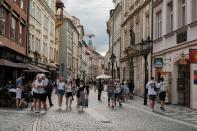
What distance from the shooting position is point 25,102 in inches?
932

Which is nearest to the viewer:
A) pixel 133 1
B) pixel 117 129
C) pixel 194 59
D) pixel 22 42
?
pixel 117 129

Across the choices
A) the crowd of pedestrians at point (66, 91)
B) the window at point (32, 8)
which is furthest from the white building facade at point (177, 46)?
the window at point (32, 8)

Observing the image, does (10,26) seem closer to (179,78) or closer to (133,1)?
(179,78)

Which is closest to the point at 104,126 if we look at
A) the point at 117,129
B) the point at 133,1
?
the point at 117,129

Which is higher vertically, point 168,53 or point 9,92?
point 168,53

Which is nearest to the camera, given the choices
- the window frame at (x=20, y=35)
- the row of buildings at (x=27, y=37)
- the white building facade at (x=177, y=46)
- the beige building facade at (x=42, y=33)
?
the white building facade at (x=177, y=46)

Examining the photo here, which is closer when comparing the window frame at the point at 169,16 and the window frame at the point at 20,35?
the window frame at the point at 169,16

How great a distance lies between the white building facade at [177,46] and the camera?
23859 mm

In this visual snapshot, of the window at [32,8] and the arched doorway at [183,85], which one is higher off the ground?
the window at [32,8]

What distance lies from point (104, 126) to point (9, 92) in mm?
9363

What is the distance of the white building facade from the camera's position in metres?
23.9

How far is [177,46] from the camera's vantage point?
26375 millimetres

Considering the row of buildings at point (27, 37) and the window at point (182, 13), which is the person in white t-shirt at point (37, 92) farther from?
the window at point (182, 13)

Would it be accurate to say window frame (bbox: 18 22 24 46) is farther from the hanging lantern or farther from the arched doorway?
the hanging lantern
